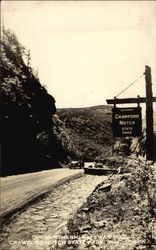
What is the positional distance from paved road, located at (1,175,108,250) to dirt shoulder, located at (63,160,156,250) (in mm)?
541

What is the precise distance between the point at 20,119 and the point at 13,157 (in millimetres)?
5418

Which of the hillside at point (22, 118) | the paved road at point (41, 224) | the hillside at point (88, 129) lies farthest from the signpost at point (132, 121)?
the hillside at point (88, 129)

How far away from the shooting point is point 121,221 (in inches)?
277

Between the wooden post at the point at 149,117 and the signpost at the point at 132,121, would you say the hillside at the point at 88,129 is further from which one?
the signpost at the point at 132,121

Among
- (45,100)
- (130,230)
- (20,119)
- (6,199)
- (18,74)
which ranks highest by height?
(18,74)

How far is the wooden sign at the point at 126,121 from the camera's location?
895 cm

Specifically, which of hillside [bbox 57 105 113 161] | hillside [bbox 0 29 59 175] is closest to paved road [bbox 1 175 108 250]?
hillside [bbox 0 29 59 175]

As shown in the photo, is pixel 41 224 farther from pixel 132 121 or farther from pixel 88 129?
pixel 88 129

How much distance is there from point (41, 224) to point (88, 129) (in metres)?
88.0

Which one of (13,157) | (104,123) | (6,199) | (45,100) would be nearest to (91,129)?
(104,123)

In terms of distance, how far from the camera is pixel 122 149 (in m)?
38.2

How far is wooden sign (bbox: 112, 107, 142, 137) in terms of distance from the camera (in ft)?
29.3

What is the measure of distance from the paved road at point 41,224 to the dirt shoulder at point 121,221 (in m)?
0.54

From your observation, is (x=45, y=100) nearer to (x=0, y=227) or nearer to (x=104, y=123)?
(x=0, y=227)
